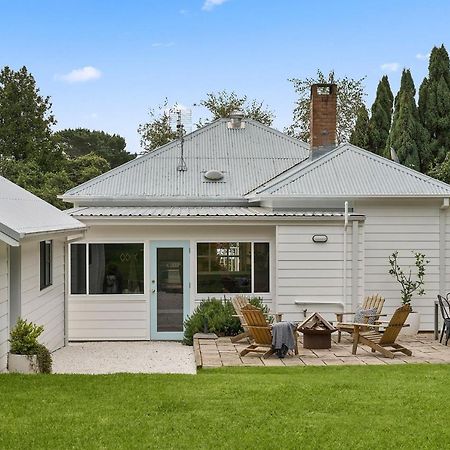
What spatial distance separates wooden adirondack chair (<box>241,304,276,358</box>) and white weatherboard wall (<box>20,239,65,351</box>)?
140 inches

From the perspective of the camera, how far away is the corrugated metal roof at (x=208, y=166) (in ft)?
65.4

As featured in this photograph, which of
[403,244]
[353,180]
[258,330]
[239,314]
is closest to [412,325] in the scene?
[403,244]

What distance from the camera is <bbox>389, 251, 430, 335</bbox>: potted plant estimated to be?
1622cm

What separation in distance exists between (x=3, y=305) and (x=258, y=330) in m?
4.39

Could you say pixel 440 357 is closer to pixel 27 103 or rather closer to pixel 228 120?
pixel 228 120

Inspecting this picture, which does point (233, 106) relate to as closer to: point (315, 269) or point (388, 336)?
point (315, 269)

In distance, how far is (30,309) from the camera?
12.1m

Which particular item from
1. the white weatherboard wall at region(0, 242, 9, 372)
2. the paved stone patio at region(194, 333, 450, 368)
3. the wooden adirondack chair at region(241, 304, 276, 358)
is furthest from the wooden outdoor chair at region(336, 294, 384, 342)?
the white weatherboard wall at region(0, 242, 9, 372)

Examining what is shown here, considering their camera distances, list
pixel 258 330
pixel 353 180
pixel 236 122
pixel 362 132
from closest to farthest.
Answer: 1. pixel 258 330
2. pixel 353 180
3. pixel 236 122
4. pixel 362 132

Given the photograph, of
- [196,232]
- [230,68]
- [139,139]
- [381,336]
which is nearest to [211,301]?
[196,232]

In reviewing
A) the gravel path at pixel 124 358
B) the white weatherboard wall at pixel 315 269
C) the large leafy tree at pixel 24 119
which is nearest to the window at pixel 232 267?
the white weatherboard wall at pixel 315 269

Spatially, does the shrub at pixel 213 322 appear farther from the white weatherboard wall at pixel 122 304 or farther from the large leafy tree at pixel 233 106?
the large leafy tree at pixel 233 106

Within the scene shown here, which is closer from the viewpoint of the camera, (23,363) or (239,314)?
(23,363)

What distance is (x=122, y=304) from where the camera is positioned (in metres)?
16.4
